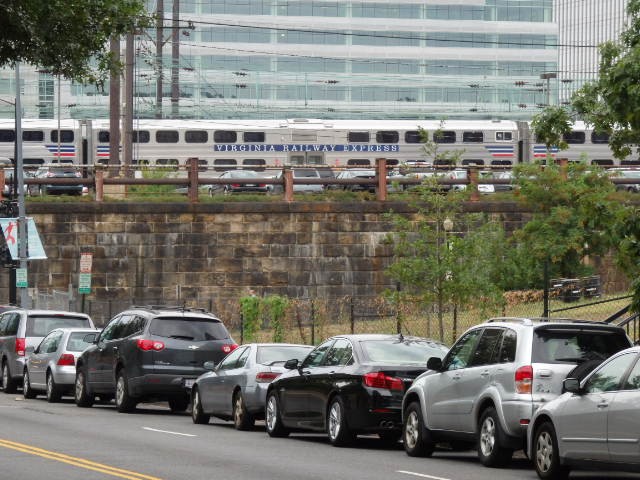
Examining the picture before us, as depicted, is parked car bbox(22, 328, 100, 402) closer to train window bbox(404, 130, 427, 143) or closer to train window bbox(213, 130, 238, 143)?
train window bbox(213, 130, 238, 143)

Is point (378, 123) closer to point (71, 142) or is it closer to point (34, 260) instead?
point (71, 142)

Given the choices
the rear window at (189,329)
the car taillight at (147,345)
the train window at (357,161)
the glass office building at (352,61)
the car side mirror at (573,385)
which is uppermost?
the glass office building at (352,61)

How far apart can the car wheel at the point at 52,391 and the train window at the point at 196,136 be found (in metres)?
43.1

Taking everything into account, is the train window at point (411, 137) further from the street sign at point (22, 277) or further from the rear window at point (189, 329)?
the rear window at point (189, 329)

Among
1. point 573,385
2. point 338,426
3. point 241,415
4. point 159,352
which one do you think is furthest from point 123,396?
point 573,385

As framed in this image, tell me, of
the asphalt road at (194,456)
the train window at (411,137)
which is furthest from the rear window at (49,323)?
the train window at (411,137)

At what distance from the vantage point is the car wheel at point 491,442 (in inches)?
603

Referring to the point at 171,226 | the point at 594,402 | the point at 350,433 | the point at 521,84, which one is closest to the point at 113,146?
the point at 171,226

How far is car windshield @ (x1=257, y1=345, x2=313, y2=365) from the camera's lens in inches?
843

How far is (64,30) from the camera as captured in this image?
55.3ft

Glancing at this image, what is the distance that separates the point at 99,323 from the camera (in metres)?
41.6

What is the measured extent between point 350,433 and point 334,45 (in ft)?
266

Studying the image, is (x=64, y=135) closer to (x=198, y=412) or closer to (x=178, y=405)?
(x=178, y=405)

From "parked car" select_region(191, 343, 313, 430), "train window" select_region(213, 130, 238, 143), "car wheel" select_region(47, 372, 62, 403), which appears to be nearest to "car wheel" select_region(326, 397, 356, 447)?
"parked car" select_region(191, 343, 313, 430)
